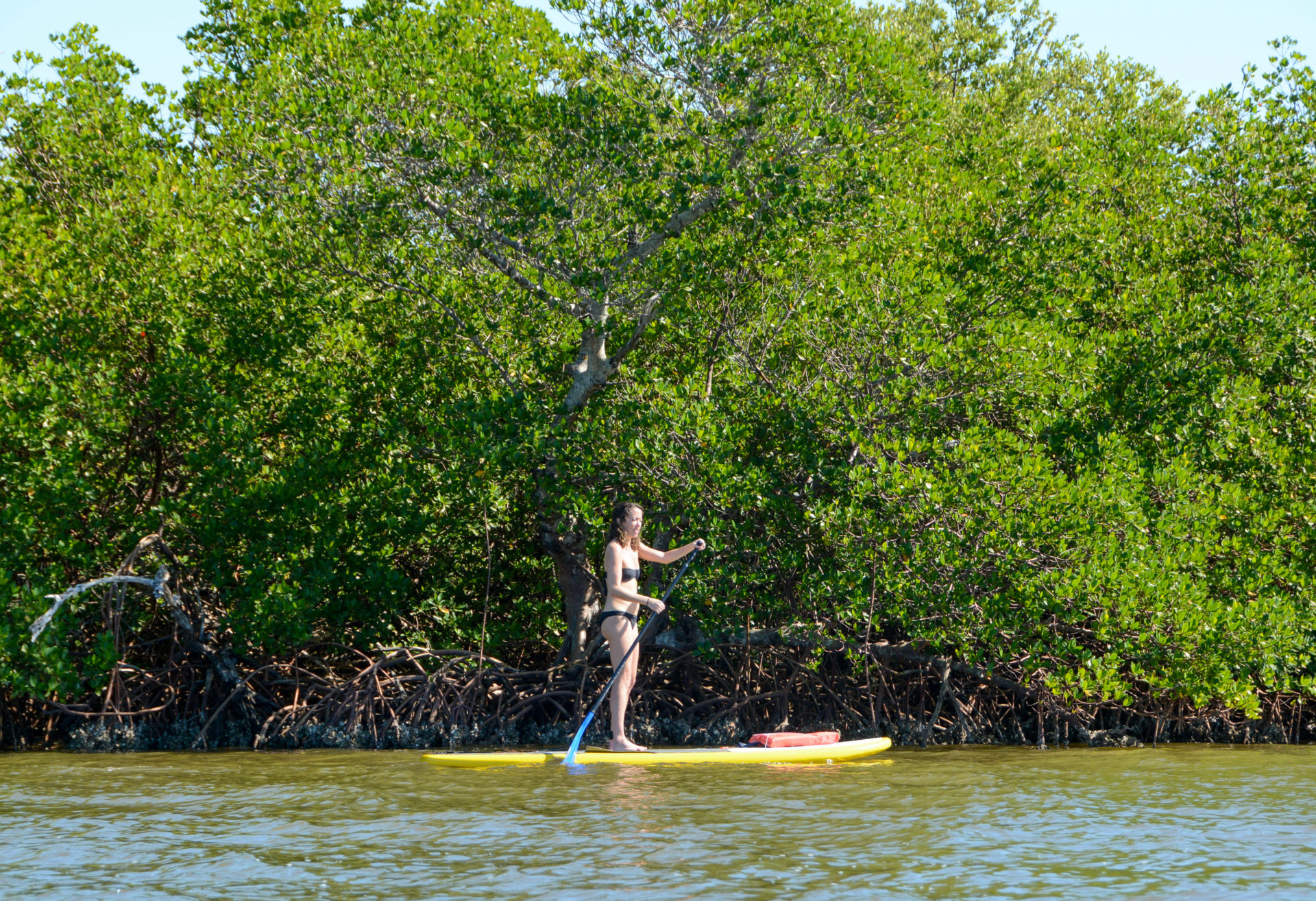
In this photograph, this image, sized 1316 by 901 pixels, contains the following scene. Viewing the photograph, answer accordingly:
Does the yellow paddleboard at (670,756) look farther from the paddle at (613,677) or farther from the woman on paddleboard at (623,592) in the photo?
the woman on paddleboard at (623,592)

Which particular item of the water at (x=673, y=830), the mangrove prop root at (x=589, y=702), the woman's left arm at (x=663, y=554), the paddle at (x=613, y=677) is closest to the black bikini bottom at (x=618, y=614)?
the paddle at (x=613, y=677)

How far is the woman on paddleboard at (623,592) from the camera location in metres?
9.53

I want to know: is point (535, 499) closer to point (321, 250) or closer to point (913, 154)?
point (321, 250)

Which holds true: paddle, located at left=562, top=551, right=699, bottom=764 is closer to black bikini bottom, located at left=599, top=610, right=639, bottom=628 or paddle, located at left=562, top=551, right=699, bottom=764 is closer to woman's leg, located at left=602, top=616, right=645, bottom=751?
woman's leg, located at left=602, top=616, right=645, bottom=751

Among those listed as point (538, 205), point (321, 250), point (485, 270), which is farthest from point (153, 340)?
point (538, 205)

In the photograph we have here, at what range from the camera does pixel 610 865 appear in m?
5.74

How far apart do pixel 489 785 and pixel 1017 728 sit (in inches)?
194

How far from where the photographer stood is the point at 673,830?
661cm

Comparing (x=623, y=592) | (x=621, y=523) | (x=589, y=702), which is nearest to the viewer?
(x=621, y=523)

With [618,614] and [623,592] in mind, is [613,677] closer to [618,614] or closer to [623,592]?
[618,614]

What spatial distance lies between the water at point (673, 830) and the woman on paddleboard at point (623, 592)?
2.42ft

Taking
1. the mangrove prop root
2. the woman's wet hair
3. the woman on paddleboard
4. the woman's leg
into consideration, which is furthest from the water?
the woman's wet hair

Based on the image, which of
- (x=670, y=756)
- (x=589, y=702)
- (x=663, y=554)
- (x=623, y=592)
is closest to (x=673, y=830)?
(x=670, y=756)

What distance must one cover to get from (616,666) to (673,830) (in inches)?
127
